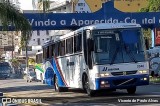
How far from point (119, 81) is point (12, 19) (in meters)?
5.58

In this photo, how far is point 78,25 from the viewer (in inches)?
1398

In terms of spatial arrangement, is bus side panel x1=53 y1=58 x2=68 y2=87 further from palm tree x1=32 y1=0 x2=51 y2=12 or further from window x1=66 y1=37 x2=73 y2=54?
palm tree x1=32 y1=0 x2=51 y2=12

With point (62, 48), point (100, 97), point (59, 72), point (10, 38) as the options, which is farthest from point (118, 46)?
point (10, 38)

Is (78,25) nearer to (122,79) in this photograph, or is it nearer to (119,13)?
(119,13)

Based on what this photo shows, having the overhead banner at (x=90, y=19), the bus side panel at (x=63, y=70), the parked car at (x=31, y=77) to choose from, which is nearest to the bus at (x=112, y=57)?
the bus side panel at (x=63, y=70)

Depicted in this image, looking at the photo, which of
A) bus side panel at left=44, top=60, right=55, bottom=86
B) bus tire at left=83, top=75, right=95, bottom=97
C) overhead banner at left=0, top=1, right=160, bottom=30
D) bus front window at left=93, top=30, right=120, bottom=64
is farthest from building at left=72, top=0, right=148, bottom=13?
bus front window at left=93, top=30, right=120, bottom=64

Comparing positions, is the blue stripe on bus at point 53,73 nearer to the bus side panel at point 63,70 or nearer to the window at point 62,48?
the bus side panel at point 63,70

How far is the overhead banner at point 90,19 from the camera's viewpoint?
114 ft

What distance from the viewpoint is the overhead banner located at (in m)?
34.6

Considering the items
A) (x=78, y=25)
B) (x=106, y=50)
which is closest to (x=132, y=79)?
(x=106, y=50)

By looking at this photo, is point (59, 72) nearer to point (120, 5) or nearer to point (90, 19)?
point (90, 19)

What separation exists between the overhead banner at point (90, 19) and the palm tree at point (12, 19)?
13627 millimetres

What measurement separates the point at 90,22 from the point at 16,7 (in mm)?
16075

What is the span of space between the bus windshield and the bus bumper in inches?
29.1
